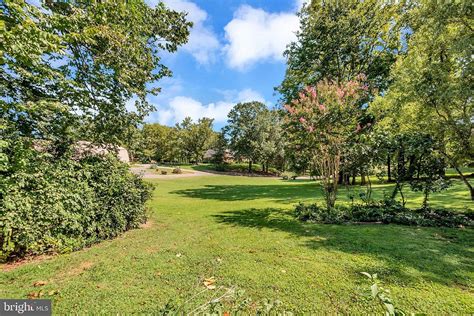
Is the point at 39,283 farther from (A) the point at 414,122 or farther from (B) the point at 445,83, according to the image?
(A) the point at 414,122

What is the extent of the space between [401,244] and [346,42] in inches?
486

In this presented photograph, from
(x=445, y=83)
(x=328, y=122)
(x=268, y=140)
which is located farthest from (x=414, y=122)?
(x=268, y=140)

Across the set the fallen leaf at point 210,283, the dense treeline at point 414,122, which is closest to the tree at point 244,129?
the dense treeline at point 414,122

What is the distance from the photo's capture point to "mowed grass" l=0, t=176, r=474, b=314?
2787 millimetres

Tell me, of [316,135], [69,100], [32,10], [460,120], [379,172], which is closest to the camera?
[32,10]

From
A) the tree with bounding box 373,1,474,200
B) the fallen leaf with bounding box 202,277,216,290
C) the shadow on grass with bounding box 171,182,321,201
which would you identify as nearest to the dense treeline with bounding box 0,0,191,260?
the fallen leaf with bounding box 202,277,216,290

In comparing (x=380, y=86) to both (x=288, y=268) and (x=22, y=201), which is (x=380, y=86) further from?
(x=22, y=201)

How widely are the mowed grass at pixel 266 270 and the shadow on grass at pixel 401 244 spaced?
0.02 m

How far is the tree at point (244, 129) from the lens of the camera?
37.6 m

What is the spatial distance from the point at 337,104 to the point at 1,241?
336 inches

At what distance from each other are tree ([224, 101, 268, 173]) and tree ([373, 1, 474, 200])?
29621 mm

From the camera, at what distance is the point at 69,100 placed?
4.99 m

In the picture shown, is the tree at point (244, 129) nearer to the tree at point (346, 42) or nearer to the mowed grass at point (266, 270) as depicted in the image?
the tree at point (346, 42)

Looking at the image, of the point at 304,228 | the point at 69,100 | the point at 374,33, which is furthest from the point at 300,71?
the point at 69,100
